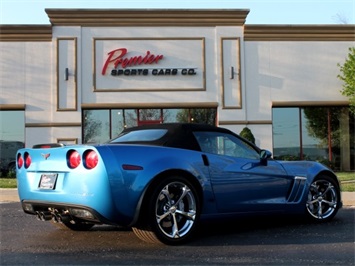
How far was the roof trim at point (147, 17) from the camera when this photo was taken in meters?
19.3

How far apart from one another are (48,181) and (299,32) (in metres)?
16.8

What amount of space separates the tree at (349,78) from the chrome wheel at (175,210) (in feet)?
51.0

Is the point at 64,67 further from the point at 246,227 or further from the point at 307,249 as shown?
the point at 307,249

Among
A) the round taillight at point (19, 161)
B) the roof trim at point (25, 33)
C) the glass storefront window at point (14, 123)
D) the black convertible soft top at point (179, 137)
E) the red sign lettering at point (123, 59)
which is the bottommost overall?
the round taillight at point (19, 161)

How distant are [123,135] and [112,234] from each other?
129cm

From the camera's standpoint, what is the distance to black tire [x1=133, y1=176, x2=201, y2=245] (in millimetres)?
4930

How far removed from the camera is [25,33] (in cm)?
1934

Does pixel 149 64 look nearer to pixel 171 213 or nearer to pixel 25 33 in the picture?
pixel 25 33

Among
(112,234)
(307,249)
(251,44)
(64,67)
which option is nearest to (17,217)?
(112,234)

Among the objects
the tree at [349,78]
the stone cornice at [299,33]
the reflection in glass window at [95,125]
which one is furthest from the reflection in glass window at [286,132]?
the reflection in glass window at [95,125]

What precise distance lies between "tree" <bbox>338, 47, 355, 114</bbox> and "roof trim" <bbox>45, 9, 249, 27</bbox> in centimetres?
456

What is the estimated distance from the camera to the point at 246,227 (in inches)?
249

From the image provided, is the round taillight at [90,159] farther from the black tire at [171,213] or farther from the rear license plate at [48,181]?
the black tire at [171,213]

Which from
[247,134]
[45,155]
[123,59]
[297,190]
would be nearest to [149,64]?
[123,59]
